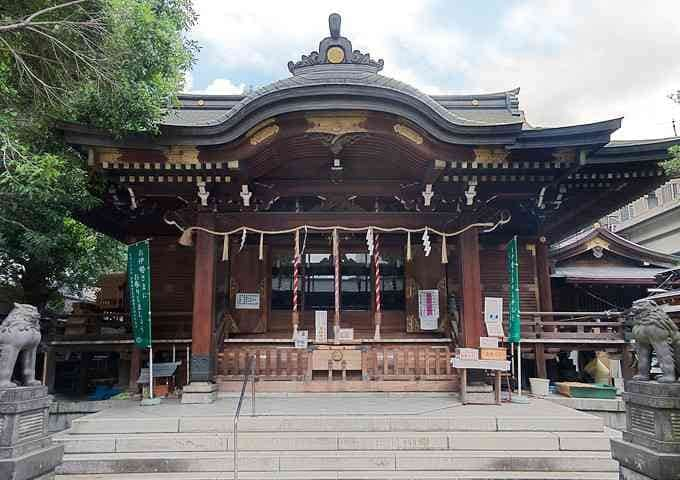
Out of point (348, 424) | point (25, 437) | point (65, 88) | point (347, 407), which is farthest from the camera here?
point (65, 88)

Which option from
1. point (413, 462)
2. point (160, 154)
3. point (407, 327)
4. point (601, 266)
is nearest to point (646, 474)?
point (413, 462)

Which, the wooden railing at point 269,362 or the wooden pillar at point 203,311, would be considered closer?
the wooden pillar at point 203,311

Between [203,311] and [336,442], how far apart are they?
11.2 ft

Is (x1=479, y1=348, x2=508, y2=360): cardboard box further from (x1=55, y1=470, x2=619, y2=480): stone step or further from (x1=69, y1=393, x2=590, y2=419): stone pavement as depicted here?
(x1=55, y1=470, x2=619, y2=480): stone step

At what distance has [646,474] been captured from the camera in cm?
418

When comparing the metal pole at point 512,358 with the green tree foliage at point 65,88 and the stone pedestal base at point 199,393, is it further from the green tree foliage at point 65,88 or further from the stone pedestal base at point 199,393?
the green tree foliage at point 65,88

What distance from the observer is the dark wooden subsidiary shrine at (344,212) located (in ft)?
23.9

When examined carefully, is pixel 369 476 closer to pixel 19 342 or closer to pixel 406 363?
pixel 406 363

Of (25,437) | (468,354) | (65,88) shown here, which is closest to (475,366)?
(468,354)

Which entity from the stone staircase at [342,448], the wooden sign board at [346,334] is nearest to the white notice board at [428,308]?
the wooden sign board at [346,334]

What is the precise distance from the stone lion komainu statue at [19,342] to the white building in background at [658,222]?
78.7 ft

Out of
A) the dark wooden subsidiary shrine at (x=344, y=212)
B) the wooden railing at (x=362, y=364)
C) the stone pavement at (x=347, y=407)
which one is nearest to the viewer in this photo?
the stone pavement at (x=347, y=407)

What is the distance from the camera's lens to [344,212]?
8.57 m

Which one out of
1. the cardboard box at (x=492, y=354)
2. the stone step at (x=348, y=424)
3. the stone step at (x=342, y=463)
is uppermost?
the cardboard box at (x=492, y=354)
